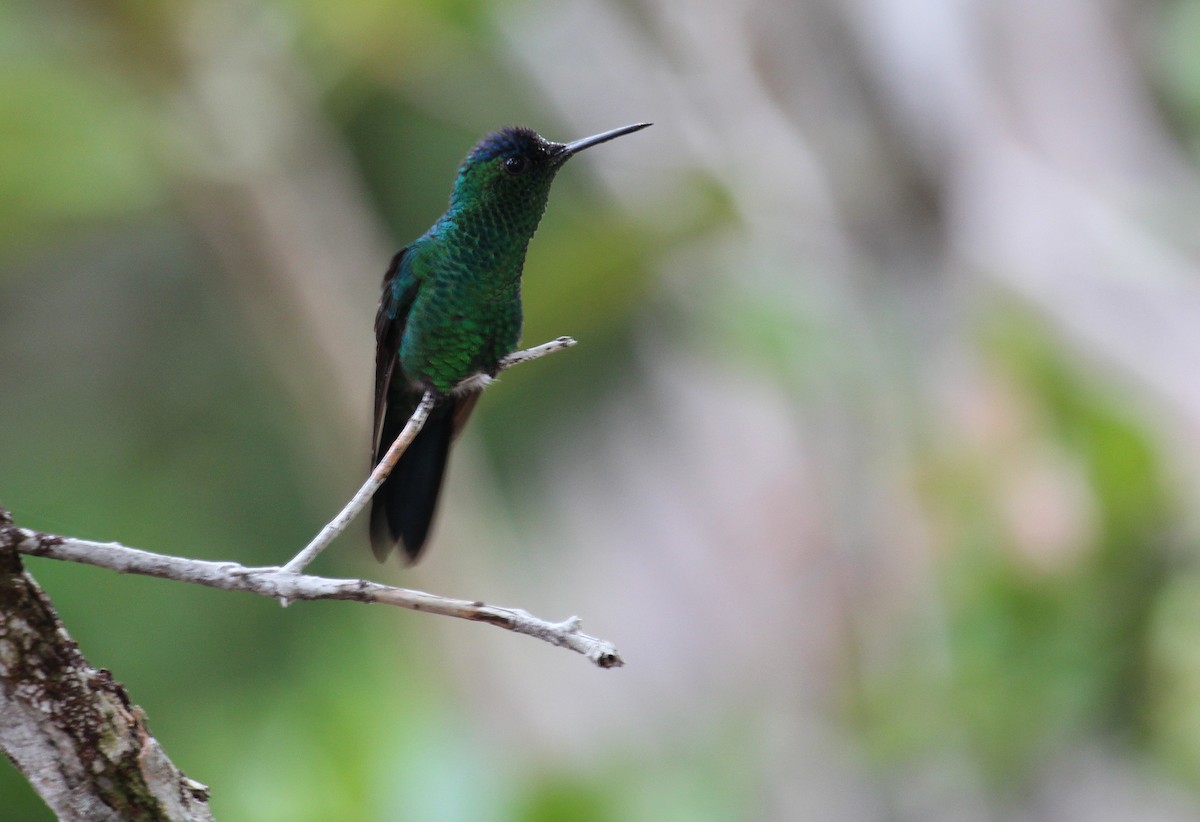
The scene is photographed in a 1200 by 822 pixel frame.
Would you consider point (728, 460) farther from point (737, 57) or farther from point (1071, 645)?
point (1071, 645)

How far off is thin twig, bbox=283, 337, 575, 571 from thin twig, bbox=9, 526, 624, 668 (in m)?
0.02

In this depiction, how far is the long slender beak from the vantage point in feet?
2.04

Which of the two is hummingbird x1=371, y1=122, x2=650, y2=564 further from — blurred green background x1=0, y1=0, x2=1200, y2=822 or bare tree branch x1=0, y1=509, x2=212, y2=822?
blurred green background x1=0, y1=0, x2=1200, y2=822

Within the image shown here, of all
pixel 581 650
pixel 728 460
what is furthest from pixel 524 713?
pixel 581 650

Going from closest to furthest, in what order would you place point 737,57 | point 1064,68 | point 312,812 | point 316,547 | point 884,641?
point 316,547 < point 312,812 < point 884,641 < point 1064,68 < point 737,57

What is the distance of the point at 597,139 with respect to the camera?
2.09 ft

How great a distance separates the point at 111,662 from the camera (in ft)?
12.2

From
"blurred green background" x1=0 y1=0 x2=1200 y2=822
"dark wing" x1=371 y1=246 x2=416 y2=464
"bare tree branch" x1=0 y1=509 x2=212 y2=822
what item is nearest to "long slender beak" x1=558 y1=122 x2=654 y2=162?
"dark wing" x1=371 y1=246 x2=416 y2=464

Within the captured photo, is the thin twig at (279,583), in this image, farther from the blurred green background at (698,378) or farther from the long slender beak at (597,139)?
the blurred green background at (698,378)

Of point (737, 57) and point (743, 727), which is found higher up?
point (737, 57)

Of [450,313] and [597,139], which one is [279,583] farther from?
[597,139]

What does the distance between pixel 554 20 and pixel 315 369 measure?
5.18 feet

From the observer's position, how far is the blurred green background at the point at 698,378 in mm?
2496

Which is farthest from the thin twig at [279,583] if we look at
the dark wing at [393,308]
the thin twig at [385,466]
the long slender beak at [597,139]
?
the long slender beak at [597,139]
